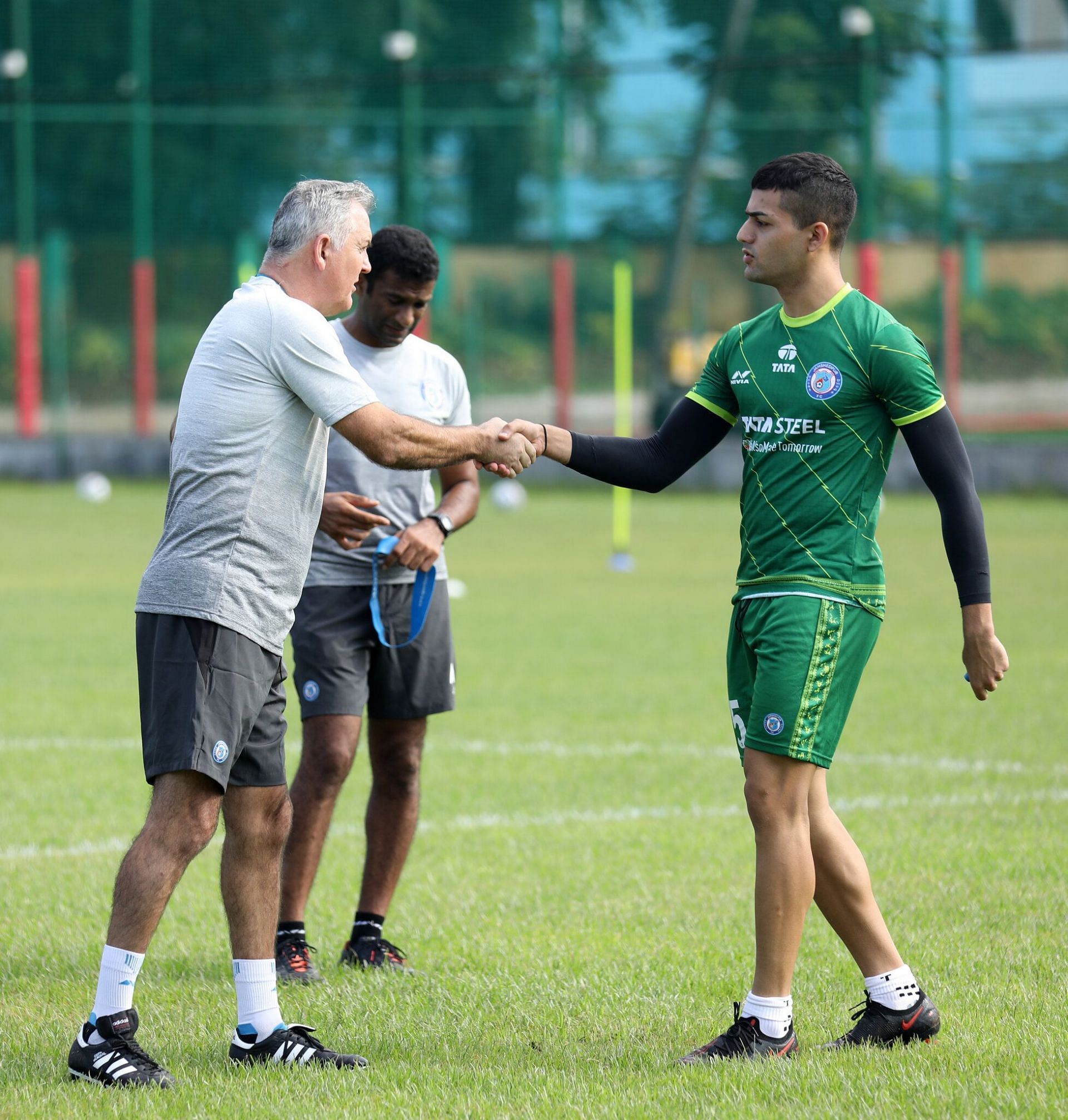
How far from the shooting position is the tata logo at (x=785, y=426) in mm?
4699

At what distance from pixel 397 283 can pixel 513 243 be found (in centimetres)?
2734

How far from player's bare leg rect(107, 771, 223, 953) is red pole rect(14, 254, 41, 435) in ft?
98.1

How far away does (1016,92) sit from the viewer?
1175 inches

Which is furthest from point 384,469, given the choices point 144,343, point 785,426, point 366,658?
point 144,343

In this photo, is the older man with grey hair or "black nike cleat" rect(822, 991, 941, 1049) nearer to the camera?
the older man with grey hair

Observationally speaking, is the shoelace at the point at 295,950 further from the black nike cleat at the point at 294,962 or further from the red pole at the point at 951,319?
the red pole at the point at 951,319

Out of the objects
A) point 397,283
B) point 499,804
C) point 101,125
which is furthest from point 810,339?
point 101,125

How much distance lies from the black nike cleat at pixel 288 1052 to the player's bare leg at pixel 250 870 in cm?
21

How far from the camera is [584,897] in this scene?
21.7ft

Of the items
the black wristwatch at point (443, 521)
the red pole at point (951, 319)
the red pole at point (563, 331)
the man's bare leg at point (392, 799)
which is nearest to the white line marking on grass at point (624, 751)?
the man's bare leg at point (392, 799)

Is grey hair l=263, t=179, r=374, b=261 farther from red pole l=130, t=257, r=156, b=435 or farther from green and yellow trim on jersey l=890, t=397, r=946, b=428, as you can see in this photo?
red pole l=130, t=257, r=156, b=435

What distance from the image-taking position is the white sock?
4543 millimetres

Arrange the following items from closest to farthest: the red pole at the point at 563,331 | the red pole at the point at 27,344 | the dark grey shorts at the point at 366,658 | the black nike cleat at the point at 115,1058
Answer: the black nike cleat at the point at 115,1058 → the dark grey shorts at the point at 366,658 → the red pole at the point at 563,331 → the red pole at the point at 27,344

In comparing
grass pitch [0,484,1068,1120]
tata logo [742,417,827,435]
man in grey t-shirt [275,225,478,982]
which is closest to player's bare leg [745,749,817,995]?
grass pitch [0,484,1068,1120]
